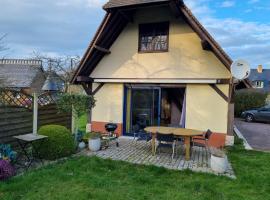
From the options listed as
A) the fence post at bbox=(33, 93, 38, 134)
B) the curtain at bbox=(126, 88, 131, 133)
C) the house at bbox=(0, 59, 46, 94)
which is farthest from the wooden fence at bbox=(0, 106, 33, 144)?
the house at bbox=(0, 59, 46, 94)

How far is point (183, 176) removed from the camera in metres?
6.41

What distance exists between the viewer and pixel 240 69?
27.8 ft

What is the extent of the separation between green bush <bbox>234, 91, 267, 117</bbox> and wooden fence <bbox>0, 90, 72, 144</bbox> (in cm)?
2018

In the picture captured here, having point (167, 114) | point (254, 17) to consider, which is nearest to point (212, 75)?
point (167, 114)

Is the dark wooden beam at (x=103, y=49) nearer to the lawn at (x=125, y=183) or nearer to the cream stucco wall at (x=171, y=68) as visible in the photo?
the cream stucco wall at (x=171, y=68)

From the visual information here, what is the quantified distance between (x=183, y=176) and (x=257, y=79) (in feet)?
142

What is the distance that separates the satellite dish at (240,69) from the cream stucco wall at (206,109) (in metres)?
1.28

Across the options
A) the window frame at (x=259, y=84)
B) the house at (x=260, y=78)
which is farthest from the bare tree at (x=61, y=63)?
the window frame at (x=259, y=84)

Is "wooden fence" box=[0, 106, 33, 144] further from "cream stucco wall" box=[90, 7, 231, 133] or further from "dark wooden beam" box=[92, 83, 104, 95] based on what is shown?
"cream stucco wall" box=[90, 7, 231, 133]

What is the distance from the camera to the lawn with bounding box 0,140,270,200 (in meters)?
5.11

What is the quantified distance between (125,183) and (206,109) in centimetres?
570

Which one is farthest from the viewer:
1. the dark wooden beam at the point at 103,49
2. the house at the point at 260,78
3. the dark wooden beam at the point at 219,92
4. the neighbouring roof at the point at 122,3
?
the house at the point at 260,78

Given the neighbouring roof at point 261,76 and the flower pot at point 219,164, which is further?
the neighbouring roof at point 261,76

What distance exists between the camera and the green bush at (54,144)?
7.54 metres
